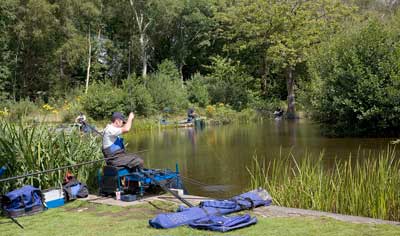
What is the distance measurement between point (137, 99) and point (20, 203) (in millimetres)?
22061

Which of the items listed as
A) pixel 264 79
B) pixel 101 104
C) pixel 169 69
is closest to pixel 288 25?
pixel 264 79

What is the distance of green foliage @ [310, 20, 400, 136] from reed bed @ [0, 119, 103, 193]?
12.0 meters

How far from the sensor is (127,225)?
579 cm

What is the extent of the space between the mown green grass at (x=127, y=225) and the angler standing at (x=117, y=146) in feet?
2.38

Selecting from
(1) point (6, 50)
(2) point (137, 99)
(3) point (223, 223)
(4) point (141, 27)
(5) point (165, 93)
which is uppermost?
(4) point (141, 27)

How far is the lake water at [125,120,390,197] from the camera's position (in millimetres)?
11195

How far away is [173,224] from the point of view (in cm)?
551

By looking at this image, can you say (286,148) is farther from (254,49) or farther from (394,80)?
(254,49)

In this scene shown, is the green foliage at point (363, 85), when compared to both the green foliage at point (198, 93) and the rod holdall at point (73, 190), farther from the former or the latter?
the green foliage at point (198, 93)

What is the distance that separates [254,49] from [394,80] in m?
19.9

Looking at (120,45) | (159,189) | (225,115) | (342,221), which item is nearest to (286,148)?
(159,189)

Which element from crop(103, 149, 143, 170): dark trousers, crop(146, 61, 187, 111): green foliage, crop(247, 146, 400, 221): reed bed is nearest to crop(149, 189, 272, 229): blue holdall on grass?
crop(247, 146, 400, 221): reed bed

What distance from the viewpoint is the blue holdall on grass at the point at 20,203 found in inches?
262

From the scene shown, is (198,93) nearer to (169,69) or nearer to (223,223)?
(169,69)
